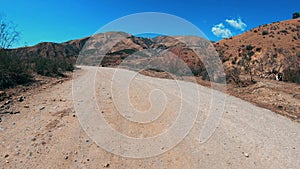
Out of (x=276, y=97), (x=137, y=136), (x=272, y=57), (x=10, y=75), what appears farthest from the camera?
(x=272, y=57)

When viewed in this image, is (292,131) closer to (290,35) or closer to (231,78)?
(231,78)

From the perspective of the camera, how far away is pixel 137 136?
5535 millimetres

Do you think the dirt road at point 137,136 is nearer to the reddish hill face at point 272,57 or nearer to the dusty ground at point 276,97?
the dusty ground at point 276,97

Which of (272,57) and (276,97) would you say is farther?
(272,57)

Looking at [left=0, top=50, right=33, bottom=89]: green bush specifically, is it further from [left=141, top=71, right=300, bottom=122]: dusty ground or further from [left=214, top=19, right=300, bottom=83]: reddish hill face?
[left=214, top=19, right=300, bottom=83]: reddish hill face

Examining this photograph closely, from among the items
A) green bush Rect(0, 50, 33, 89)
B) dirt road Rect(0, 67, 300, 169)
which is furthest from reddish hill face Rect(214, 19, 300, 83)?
green bush Rect(0, 50, 33, 89)

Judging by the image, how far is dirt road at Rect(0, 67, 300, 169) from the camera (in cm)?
449

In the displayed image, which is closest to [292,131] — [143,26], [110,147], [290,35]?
[110,147]

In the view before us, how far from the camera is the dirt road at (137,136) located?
4488mm

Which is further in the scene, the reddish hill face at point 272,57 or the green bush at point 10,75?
the reddish hill face at point 272,57

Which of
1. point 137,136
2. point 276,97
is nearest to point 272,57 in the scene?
point 276,97

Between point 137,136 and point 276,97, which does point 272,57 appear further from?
point 137,136

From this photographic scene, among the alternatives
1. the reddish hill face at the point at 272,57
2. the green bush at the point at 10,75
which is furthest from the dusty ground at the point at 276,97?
the green bush at the point at 10,75

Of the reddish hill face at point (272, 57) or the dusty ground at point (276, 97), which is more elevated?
the reddish hill face at point (272, 57)
